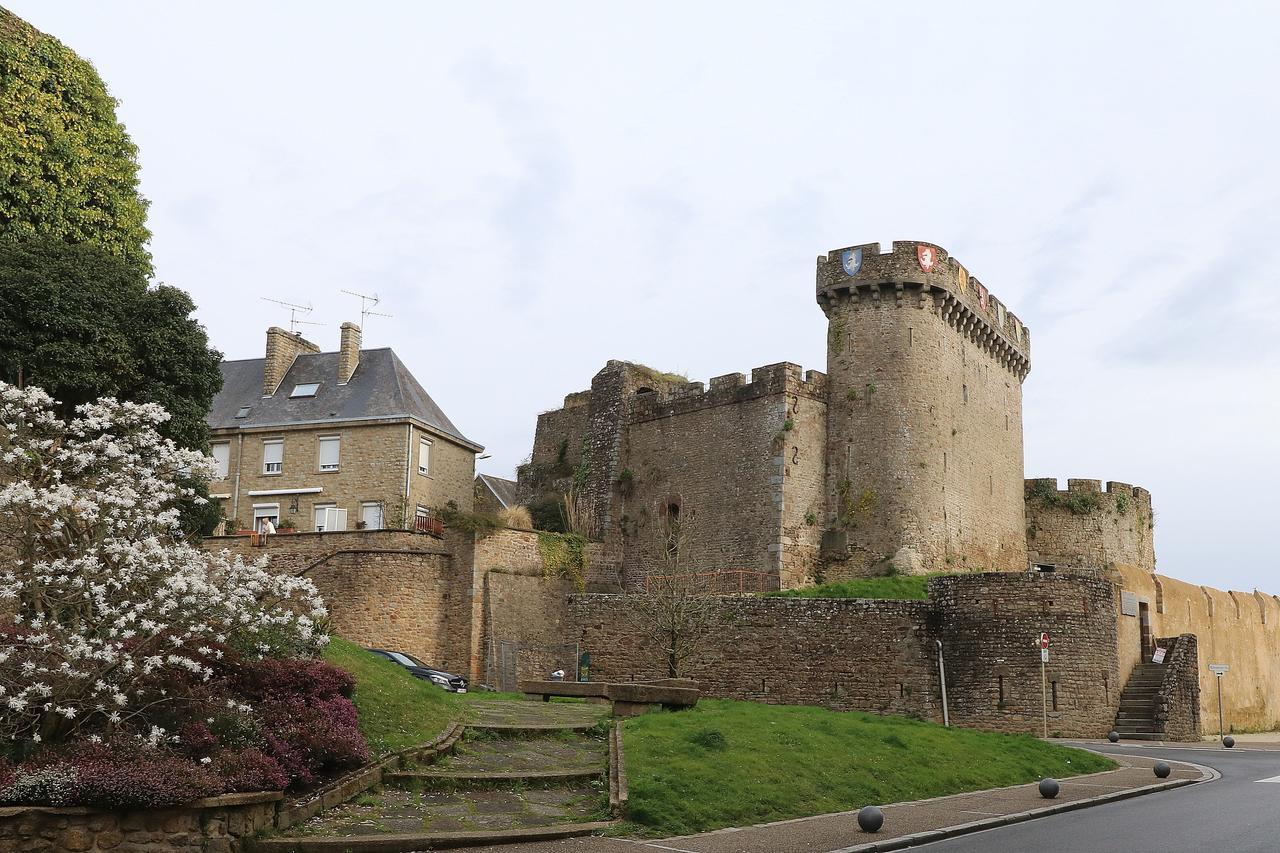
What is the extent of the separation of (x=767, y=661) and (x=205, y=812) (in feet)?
61.7

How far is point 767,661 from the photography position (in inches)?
1065

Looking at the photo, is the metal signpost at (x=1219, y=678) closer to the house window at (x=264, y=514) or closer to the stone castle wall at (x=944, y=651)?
the stone castle wall at (x=944, y=651)

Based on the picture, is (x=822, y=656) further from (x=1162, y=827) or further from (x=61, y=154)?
(x=61, y=154)

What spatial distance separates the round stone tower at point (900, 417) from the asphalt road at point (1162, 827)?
54.9 feet

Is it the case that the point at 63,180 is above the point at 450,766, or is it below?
above

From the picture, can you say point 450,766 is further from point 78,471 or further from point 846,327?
point 846,327

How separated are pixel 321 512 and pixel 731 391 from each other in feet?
43.0

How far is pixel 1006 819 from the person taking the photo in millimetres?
12891

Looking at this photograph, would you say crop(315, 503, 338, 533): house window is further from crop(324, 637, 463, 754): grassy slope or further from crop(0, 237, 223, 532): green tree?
crop(324, 637, 463, 754): grassy slope

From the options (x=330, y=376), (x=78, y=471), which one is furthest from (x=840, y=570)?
(x=78, y=471)

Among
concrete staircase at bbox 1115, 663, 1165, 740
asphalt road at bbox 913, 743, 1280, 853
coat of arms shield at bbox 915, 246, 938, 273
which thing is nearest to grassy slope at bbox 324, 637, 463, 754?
asphalt road at bbox 913, 743, 1280, 853

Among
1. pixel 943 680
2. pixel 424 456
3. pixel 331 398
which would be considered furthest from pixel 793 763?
pixel 331 398

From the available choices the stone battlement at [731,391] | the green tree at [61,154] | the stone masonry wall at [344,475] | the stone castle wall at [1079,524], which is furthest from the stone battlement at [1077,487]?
Answer: the green tree at [61,154]

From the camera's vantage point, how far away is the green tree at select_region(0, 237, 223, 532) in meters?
19.8
